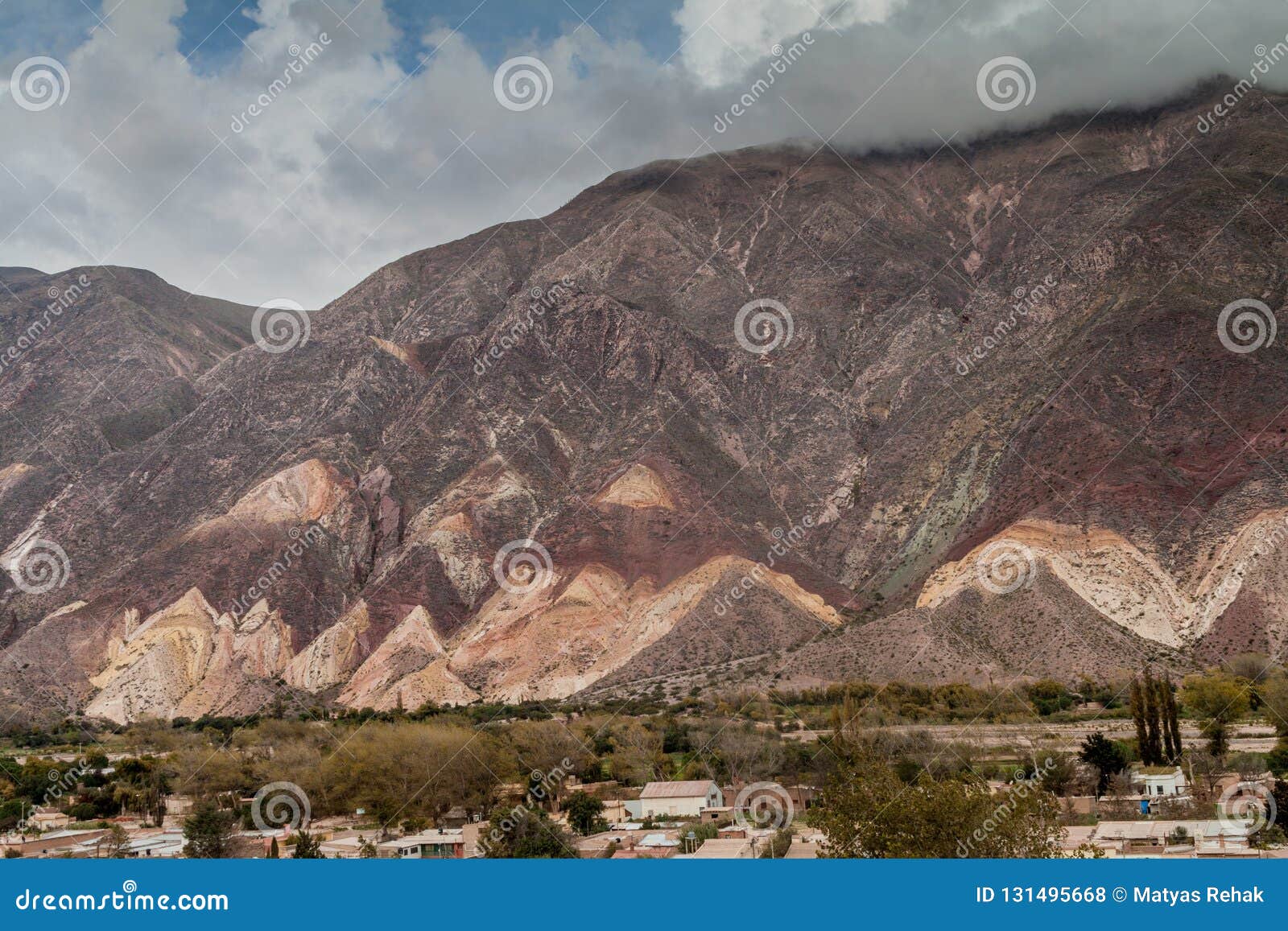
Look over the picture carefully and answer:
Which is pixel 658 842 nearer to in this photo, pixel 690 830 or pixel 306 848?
pixel 690 830

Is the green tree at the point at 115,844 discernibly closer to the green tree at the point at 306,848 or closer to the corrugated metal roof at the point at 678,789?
the green tree at the point at 306,848

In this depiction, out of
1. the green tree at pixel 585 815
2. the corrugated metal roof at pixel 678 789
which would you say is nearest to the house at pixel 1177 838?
the corrugated metal roof at pixel 678 789

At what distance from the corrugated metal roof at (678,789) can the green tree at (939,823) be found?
654 inches

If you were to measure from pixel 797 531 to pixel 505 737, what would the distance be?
4695cm

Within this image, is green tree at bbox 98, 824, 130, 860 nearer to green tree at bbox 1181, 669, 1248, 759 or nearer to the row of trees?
the row of trees

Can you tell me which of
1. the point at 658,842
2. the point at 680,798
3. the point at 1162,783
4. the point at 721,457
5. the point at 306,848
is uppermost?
the point at 721,457

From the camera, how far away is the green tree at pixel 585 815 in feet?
146

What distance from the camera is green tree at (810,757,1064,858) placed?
90.8 ft

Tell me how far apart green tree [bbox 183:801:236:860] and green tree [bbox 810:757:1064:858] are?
20.6 m

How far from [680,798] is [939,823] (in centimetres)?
A: 2042

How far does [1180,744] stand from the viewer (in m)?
50.7

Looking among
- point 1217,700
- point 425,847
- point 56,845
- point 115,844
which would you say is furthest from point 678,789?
point 1217,700

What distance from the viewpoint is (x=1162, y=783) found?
142ft

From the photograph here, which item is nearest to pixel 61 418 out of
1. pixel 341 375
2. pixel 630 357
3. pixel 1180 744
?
pixel 341 375
